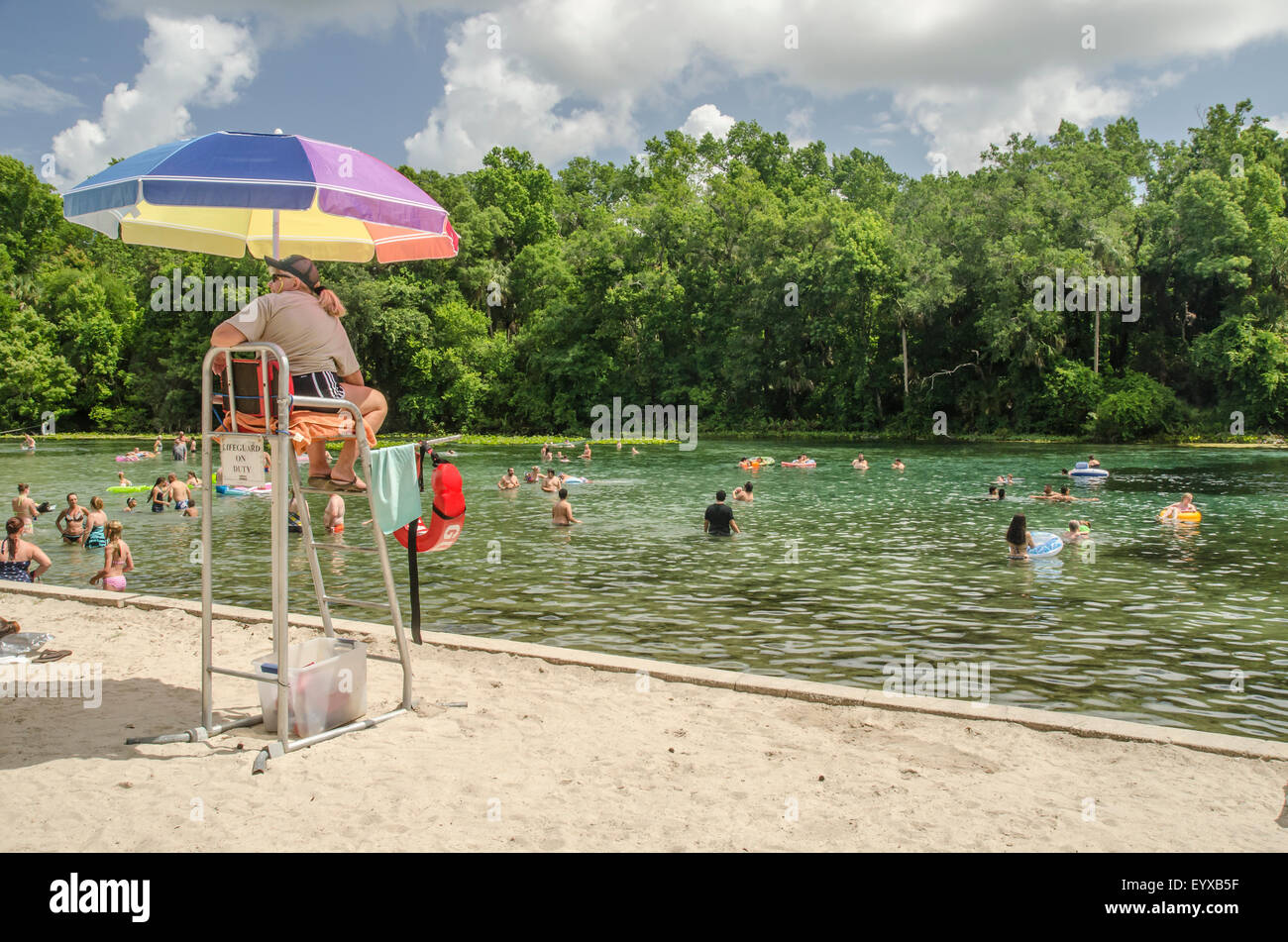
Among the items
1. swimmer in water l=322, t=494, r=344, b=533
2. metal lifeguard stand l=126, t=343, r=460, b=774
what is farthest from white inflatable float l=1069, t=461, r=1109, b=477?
metal lifeguard stand l=126, t=343, r=460, b=774

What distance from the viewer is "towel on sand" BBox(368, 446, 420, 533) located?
5.86 metres

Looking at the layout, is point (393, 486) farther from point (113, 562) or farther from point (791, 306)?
point (791, 306)

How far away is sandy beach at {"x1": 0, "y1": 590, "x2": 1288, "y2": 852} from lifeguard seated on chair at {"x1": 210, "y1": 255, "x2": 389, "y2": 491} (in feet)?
5.98

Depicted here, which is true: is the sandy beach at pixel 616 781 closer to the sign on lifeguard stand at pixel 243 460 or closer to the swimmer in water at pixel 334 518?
the sign on lifeguard stand at pixel 243 460

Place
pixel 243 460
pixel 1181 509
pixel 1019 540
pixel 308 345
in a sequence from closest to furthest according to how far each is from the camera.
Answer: pixel 243 460
pixel 308 345
pixel 1019 540
pixel 1181 509

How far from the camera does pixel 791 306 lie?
63.5 meters

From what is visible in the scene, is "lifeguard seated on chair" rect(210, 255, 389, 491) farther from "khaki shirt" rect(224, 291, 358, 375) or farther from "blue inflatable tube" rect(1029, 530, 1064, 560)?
"blue inflatable tube" rect(1029, 530, 1064, 560)

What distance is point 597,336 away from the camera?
229ft

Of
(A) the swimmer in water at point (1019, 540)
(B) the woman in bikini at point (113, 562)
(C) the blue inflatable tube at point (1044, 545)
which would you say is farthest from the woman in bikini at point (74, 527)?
(C) the blue inflatable tube at point (1044, 545)

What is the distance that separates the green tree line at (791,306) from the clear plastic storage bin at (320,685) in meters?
52.8

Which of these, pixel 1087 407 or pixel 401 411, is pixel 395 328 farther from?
pixel 1087 407

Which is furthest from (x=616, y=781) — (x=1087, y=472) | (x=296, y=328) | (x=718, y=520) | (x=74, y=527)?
(x=1087, y=472)

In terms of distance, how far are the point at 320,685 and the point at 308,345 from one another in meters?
2.18
